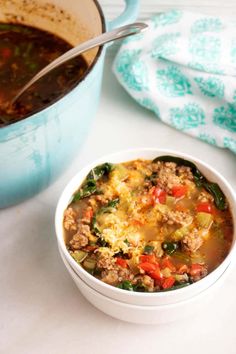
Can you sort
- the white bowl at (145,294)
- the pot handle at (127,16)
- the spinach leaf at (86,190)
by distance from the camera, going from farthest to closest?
the pot handle at (127,16)
the spinach leaf at (86,190)
the white bowl at (145,294)

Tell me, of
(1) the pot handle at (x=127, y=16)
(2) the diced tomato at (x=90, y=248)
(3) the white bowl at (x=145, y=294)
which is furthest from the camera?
(1) the pot handle at (x=127, y=16)

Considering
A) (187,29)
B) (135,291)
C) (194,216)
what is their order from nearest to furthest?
(135,291) → (194,216) → (187,29)

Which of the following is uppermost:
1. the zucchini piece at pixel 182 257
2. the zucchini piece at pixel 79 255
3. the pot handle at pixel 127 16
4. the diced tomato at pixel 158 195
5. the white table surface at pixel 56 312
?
the pot handle at pixel 127 16

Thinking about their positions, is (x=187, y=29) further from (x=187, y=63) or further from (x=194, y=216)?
(x=194, y=216)

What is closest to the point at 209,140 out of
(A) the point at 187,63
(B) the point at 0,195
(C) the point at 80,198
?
(A) the point at 187,63

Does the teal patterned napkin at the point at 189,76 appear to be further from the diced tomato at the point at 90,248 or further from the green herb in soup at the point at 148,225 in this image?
the diced tomato at the point at 90,248

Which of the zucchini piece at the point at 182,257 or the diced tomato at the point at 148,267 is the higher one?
the diced tomato at the point at 148,267

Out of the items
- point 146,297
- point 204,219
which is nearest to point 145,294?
point 146,297

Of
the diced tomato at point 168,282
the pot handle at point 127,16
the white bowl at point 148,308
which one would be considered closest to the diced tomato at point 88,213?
the white bowl at point 148,308
